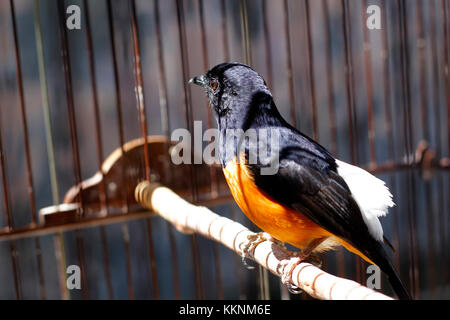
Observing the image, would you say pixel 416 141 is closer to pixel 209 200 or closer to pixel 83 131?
pixel 209 200

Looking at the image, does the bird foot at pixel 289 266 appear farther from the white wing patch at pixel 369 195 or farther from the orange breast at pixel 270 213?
the white wing patch at pixel 369 195

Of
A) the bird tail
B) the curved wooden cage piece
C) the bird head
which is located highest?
the bird head

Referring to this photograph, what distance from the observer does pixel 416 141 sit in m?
2.81

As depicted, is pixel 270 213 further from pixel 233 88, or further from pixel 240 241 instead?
pixel 233 88

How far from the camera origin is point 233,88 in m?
1.23

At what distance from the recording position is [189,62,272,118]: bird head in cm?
121

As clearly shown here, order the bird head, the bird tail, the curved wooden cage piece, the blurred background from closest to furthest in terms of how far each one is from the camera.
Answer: the bird tail, the bird head, the curved wooden cage piece, the blurred background

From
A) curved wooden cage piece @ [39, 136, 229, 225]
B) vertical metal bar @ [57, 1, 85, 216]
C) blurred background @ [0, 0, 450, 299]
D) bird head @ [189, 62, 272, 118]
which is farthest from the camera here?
blurred background @ [0, 0, 450, 299]

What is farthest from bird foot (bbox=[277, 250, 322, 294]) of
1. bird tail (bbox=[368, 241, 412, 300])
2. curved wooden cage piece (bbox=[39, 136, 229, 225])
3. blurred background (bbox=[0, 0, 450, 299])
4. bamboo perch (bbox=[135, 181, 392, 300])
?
blurred background (bbox=[0, 0, 450, 299])

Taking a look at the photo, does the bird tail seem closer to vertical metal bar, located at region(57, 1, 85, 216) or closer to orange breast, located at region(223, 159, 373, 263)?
orange breast, located at region(223, 159, 373, 263)

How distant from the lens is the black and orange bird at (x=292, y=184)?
1.09 meters

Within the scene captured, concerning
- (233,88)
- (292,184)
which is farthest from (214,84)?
(292,184)
